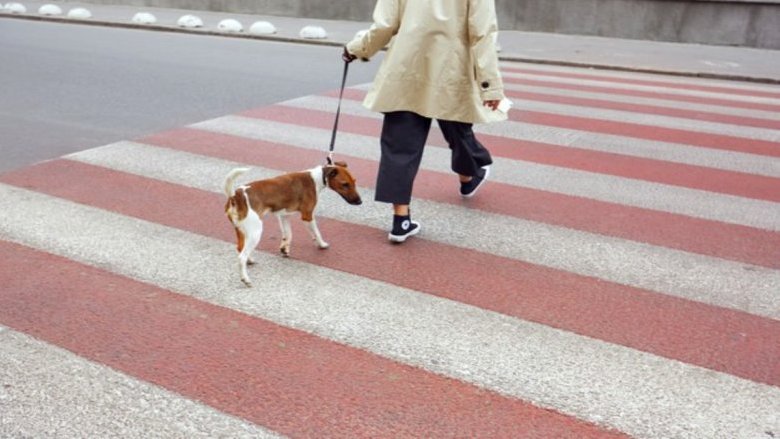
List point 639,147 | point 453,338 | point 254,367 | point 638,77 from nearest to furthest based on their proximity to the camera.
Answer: point 254,367 → point 453,338 → point 639,147 → point 638,77

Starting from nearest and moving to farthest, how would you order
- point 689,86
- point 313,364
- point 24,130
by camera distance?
point 313,364 < point 24,130 < point 689,86

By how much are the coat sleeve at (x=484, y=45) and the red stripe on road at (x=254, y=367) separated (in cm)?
181

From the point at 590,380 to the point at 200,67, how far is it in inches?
397

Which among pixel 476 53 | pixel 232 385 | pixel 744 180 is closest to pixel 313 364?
pixel 232 385

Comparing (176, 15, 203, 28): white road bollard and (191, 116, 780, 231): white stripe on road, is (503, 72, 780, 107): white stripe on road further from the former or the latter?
(176, 15, 203, 28): white road bollard

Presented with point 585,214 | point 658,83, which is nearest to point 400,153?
point 585,214

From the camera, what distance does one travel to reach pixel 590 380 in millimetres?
3418

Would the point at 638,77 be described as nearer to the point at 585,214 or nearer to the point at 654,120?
the point at 654,120

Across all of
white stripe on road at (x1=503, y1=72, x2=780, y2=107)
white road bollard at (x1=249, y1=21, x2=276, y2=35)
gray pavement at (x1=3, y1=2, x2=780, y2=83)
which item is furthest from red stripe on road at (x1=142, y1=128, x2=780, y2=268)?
white road bollard at (x1=249, y1=21, x2=276, y2=35)

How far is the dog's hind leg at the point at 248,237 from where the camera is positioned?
13.7 feet

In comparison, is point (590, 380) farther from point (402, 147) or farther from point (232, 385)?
point (402, 147)

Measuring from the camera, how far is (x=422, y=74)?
475 cm

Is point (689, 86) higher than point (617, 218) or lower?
lower

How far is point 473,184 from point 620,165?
1852 mm
